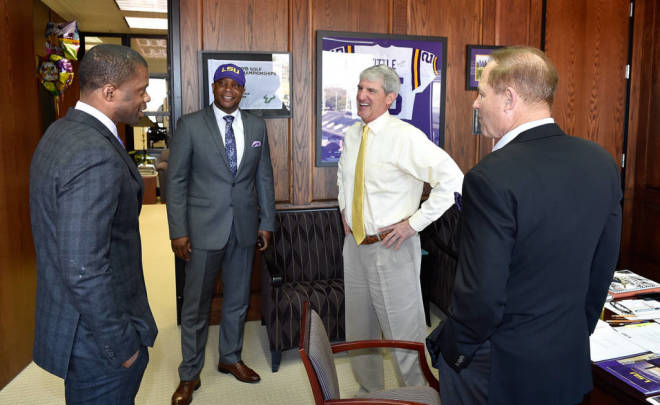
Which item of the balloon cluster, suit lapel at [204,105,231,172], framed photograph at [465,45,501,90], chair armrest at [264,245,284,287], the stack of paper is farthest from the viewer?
framed photograph at [465,45,501,90]

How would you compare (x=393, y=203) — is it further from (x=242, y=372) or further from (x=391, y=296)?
(x=242, y=372)

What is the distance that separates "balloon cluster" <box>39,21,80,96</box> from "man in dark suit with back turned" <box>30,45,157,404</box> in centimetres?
251

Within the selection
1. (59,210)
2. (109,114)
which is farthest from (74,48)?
(59,210)

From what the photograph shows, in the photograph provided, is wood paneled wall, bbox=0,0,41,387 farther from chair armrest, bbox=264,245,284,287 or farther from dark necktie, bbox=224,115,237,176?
chair armrest, bbox=264,245,284,287

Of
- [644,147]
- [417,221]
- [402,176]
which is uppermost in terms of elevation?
[644,147]

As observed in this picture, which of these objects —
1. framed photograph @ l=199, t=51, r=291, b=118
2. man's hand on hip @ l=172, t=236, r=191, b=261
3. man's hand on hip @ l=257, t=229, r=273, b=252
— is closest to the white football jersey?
framed photograph @ l=199, t=51, r=291, b=118

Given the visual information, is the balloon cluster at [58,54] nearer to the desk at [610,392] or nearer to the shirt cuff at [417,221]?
the shirt cuff at [417,221]

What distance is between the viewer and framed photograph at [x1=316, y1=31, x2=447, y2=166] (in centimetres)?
394

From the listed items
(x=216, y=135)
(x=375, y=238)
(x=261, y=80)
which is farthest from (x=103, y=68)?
(x=261, y=80)

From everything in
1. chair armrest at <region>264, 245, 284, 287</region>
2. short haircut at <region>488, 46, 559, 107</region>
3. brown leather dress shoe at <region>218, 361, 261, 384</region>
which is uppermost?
short haircut at <region>488, 46, 559, 107</region>

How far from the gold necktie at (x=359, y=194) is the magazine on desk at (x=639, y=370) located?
131 centimetres

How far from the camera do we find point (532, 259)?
127 centimetres

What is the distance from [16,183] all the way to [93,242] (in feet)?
7.04

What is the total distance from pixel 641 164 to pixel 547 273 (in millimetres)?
4354
